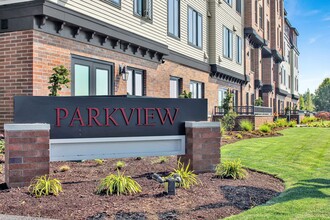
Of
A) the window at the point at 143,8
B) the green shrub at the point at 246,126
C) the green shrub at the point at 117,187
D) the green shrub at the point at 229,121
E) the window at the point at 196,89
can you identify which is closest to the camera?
the green shrub at the point at 117,187

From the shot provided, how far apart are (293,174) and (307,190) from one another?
1.91 meters

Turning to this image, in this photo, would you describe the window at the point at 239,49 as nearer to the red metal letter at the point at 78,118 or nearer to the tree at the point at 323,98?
the red metal letter at the point at 78,118

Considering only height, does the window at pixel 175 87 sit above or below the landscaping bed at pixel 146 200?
above

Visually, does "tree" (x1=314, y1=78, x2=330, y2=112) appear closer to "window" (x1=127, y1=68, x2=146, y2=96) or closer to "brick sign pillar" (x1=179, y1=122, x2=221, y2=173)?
"window" (x1=127, y1=68, x2=146, y2=96)

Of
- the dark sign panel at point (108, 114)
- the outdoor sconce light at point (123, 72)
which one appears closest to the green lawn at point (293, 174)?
the dark sign panel at point (108, 114)

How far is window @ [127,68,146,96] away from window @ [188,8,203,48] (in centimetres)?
603

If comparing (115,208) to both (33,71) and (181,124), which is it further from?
(33,71)

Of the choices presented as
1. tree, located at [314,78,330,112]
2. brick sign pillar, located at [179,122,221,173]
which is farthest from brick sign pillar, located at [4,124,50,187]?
tree, located at [314,78,330,112]

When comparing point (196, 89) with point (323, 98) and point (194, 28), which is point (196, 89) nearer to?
point (194, 28)

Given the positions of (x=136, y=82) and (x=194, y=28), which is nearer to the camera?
(x=136, y=82)

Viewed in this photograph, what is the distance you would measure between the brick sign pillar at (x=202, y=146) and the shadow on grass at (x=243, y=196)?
1.34 meters

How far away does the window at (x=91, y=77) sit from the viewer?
481 inches

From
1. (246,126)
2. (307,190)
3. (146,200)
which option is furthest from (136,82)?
(146,200)

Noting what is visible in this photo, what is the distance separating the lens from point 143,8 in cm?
1574
